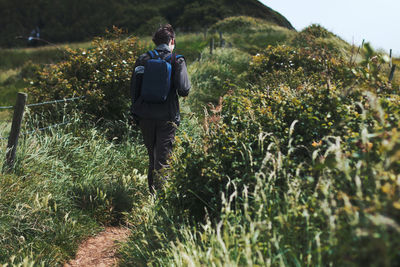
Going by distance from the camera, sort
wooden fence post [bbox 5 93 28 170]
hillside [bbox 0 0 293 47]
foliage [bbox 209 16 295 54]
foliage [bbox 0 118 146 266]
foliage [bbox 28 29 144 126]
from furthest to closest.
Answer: hillside [bbox 0 0 293 47]
foliage [bbox 209 16 295 54]
foliage [bbox 28 29 144 126]
wooden fence post [bbox 5 93 28 170]
foliage [bbox 0 118 146 266]

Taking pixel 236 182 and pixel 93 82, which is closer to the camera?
pixel 236 182

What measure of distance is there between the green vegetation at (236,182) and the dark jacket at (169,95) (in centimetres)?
41

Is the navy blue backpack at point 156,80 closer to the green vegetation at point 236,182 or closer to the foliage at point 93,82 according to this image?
the green vegetation at point 236,182

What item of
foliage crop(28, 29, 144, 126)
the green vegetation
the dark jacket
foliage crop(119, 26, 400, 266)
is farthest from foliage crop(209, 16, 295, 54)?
foliage crop(119, 26, 400, 266)

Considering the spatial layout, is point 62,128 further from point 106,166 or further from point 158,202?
point 158,202

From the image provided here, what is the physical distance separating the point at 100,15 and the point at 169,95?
54704mm

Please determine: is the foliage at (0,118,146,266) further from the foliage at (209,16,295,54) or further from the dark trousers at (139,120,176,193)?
the foliage at (209,16,295,54)

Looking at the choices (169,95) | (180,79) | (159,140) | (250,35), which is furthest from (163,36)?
(250,35)

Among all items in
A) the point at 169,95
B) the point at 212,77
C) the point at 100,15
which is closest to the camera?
the point at 169,95

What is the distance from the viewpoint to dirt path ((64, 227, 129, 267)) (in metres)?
3.68

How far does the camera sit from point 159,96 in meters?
3.92

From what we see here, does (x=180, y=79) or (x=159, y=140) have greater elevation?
(x=180, y=79)

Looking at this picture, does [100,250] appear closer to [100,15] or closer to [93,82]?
[93,82]

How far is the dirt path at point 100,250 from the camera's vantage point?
3.68 metres
